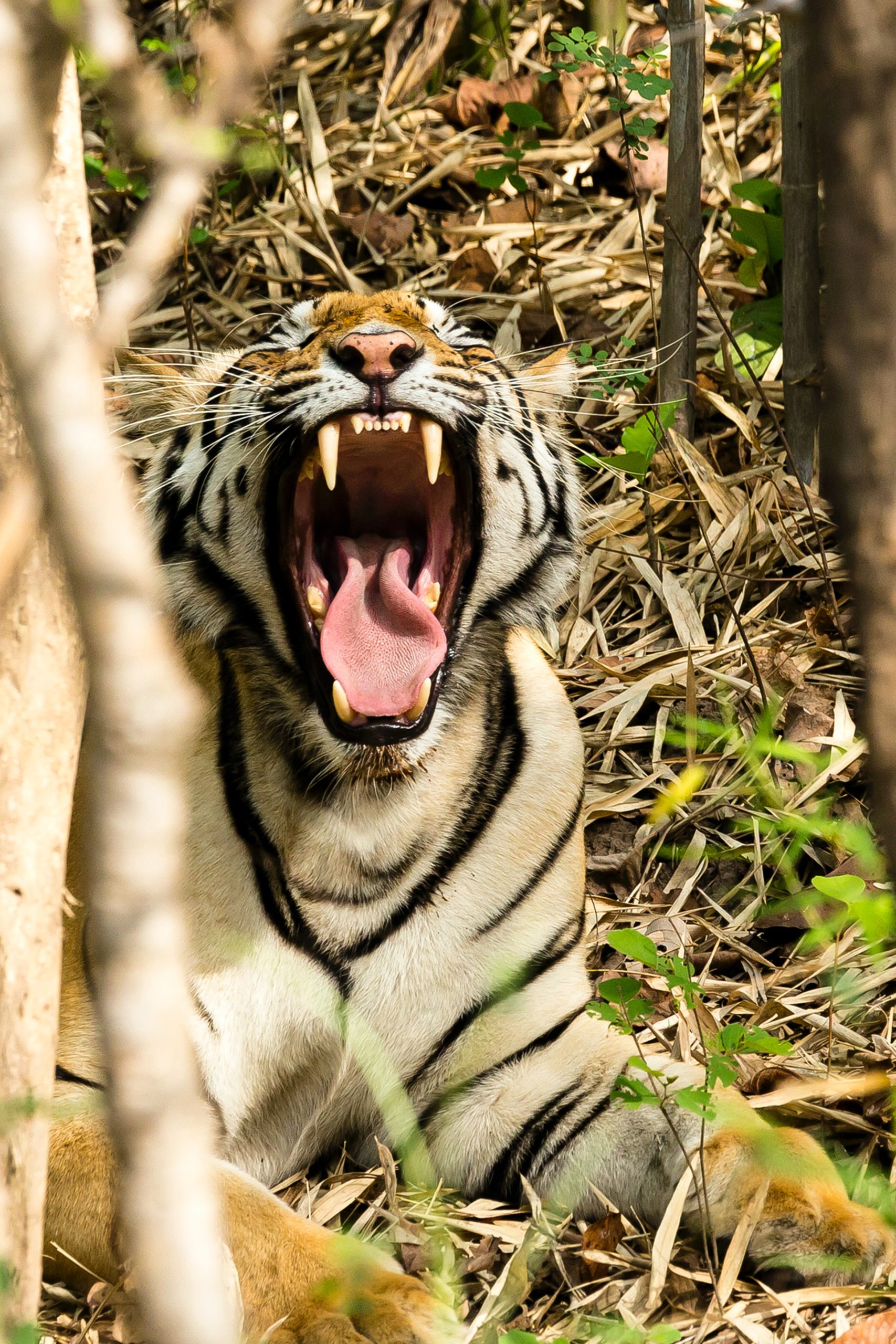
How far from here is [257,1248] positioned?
6.01 feet

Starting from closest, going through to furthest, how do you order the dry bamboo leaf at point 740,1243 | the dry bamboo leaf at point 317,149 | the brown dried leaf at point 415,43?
1. the dry bamboo leaf at point 740,1243
2. the dry bamboo leaf at point 317,149
3. the brown dried leaf at point 415,43

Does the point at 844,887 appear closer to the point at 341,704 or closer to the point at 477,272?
the point at 341,704

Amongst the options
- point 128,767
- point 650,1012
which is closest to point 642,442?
point 650,1012

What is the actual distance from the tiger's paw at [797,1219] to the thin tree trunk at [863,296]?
1.05 meters

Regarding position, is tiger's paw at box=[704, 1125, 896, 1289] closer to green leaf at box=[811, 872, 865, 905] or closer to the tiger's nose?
green leaf at box=[811, 872, 865, 905]

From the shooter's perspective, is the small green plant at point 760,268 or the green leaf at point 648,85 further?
the small green plant at point 760,268

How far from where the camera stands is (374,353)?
2178mm

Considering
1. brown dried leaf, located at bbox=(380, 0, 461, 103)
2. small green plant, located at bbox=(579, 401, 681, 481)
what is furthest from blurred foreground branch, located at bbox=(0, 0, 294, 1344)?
brown dried leaf, located at bbox=(380, 0, 461, 103)

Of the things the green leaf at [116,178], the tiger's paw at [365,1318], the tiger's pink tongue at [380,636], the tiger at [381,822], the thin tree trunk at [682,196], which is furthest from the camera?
the green leaf at [116,178]

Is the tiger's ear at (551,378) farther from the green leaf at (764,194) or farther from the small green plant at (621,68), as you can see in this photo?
the green leaf at (764,194)

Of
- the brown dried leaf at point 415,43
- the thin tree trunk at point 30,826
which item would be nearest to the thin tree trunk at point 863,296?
the thin tree trunk at point 30,826

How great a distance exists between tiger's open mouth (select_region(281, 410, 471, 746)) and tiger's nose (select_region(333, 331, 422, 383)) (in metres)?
0.06

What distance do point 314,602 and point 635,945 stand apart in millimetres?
829

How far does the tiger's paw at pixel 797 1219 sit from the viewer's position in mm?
1841
